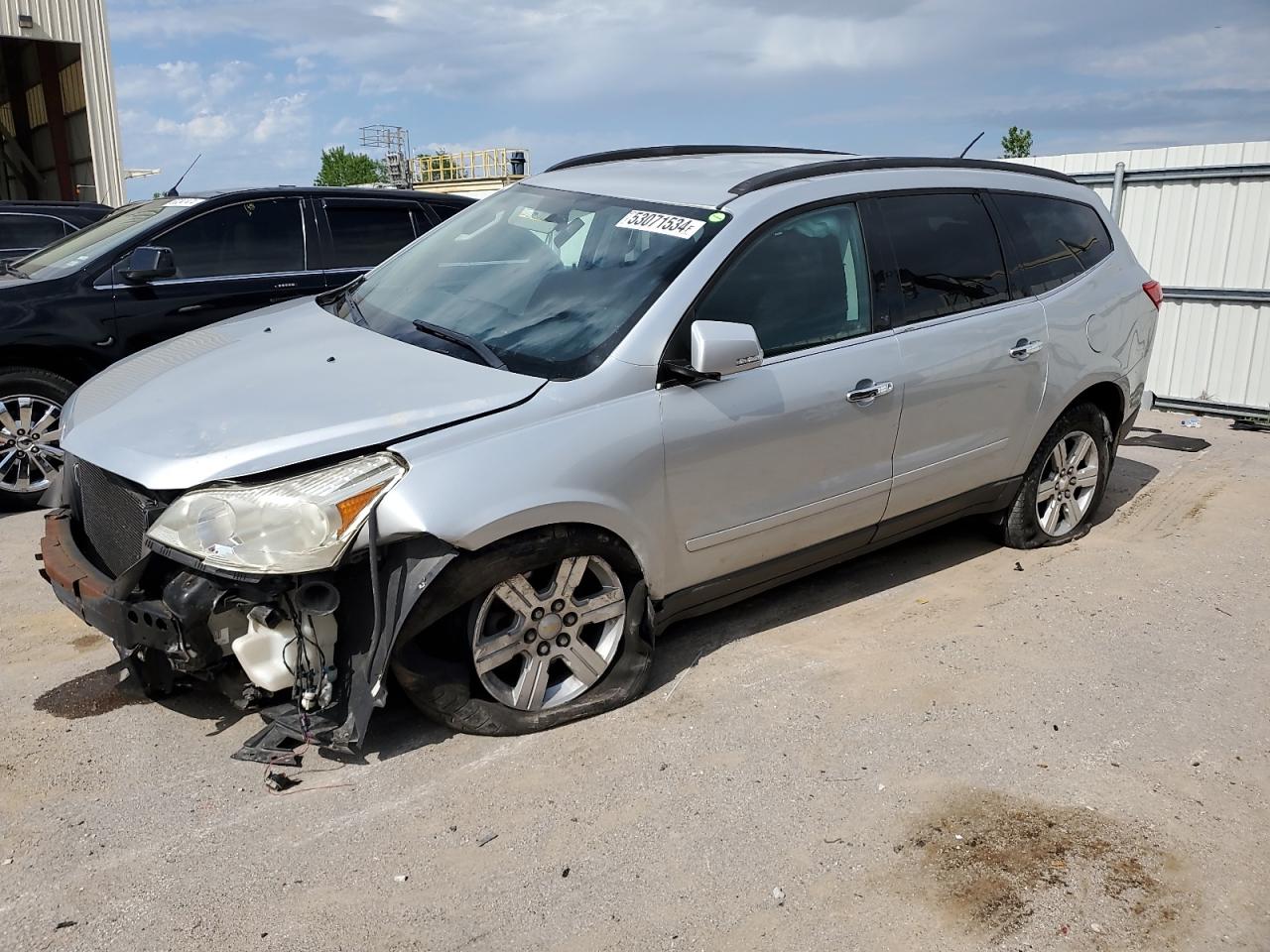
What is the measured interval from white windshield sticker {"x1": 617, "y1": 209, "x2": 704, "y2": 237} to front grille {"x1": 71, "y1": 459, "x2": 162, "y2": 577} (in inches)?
79.9

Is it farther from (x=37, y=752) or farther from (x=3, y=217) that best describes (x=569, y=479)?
(x=3, y=217)

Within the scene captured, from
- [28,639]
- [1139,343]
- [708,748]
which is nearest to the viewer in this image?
[708,748]

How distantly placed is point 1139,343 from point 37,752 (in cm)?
553

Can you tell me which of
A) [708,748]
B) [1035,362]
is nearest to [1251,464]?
[1035,362]

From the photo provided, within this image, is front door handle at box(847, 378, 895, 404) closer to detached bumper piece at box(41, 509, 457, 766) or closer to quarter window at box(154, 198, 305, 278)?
detached bumper piece at box(41, 509, 457, 766)

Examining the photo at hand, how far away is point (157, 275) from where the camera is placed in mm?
6125

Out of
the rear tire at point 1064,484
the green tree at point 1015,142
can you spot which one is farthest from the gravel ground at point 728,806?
the green tree at point 1015,142

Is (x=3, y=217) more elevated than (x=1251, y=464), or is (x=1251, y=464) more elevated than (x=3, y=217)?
(x=3, y=217)

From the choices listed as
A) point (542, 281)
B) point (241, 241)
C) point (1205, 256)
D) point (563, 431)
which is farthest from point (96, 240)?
point (1205, 256)

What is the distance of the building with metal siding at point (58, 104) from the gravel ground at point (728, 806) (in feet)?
60.8

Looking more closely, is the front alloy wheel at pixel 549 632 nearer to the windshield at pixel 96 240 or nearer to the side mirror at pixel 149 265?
the side mirror at pixel 149 265

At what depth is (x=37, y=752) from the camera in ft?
11.3

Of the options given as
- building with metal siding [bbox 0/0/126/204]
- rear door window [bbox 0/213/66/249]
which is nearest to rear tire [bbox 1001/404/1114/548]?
rear door window [bbox 0/213/66/249]

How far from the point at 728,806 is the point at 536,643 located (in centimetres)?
83
